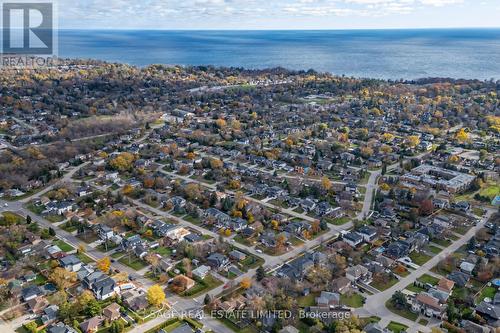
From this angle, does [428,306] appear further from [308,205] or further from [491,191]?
[491,191]

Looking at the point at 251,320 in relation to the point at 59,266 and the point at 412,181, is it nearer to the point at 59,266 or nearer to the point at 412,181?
the point at 59,266

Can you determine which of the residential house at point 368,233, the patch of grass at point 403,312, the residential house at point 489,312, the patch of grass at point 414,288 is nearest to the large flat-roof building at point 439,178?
the residential house at point 368,233

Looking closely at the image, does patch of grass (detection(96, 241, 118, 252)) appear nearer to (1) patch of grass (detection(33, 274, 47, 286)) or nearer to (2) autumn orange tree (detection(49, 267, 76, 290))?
(2) autumn orange tree (detection(49, 267, 76, 290))

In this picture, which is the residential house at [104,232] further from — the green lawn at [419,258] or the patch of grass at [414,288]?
the green lawn at [419,258]

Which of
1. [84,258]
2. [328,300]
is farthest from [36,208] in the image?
[328,300]

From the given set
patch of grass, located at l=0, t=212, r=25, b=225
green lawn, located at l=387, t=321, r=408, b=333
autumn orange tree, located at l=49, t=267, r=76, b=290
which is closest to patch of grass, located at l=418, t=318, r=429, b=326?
green lawn, located at l=387, t=321, r=408, b=333

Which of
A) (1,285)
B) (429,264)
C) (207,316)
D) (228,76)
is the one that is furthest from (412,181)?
(228,76)
